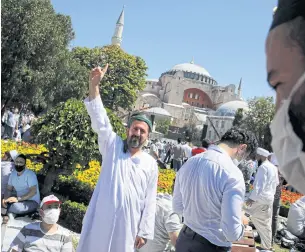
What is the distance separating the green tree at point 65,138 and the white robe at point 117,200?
379cm

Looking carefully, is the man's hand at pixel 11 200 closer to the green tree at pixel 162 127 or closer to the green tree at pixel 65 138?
the green tree at pixel 65 138

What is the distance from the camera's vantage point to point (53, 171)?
7453mm

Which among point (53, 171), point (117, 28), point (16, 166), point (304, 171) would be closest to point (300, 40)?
point (304, 171)

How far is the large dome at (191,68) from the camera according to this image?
98938mm

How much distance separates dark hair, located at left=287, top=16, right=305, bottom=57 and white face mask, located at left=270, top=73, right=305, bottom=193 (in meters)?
0.10

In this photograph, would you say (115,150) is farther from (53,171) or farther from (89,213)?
(53,171)

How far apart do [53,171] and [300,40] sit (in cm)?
700

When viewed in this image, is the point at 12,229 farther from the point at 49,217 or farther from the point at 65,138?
the point at 49,217

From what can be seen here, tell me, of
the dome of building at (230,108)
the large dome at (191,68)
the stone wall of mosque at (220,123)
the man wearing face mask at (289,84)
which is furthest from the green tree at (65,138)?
the large dome at (191,68)

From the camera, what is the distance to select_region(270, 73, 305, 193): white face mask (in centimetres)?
83

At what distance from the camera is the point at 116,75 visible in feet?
144

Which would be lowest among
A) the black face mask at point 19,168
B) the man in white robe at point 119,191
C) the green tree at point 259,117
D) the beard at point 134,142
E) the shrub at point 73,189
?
the shrub at point 73,189

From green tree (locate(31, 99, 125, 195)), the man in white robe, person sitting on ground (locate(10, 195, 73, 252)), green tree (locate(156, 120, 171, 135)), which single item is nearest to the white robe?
the man in white robe

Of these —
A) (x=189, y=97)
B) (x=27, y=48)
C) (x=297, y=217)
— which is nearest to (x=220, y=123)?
(x=189, y=97)
